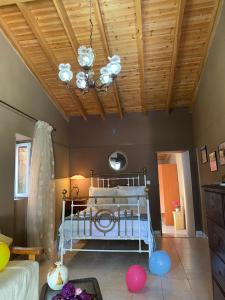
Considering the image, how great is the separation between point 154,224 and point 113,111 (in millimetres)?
3019

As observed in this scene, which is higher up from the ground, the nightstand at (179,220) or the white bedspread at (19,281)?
the white bedspread at (19,281)

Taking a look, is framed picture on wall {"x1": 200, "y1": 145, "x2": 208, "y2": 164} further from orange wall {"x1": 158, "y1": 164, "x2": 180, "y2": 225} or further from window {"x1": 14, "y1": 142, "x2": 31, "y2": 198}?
window {"x1": 14, "y1": 142, "x2": 31, "y2": 198}

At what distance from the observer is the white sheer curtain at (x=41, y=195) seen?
4.00 meters

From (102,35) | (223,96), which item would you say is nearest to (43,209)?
(102,35)

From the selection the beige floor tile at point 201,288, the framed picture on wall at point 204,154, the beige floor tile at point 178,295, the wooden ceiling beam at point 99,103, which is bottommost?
the beige floor tile at point 178,295

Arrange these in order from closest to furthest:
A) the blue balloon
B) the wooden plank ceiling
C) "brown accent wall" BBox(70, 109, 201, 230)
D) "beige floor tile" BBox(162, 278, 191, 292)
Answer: "beige floor tile" BBox(162, 278, 191, 292) → the blue balloon → the wooden plank ceiling → "brown accent wall" BBox(70, 109, 201, 230)

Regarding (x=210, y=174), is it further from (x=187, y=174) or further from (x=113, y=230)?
(x=113, y=230)

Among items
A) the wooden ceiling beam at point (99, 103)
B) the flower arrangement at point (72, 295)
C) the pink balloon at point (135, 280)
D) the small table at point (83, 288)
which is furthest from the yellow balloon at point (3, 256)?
the wooden ceiling beam at point (99, 103)

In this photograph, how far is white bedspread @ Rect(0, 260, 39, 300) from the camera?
1782 millimetres

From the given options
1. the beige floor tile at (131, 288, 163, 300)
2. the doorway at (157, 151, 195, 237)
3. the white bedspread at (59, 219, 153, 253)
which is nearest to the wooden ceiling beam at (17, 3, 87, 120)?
the white bedspread at (59, 219, 153, 253)

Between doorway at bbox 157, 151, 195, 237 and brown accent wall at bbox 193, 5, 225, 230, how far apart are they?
626 mm

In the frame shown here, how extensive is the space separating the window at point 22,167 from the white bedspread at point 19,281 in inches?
94.9

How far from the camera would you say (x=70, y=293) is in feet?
5.25

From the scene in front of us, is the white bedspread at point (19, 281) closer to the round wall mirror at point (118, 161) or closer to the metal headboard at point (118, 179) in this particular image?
the metal headboard at point (118, 179)
